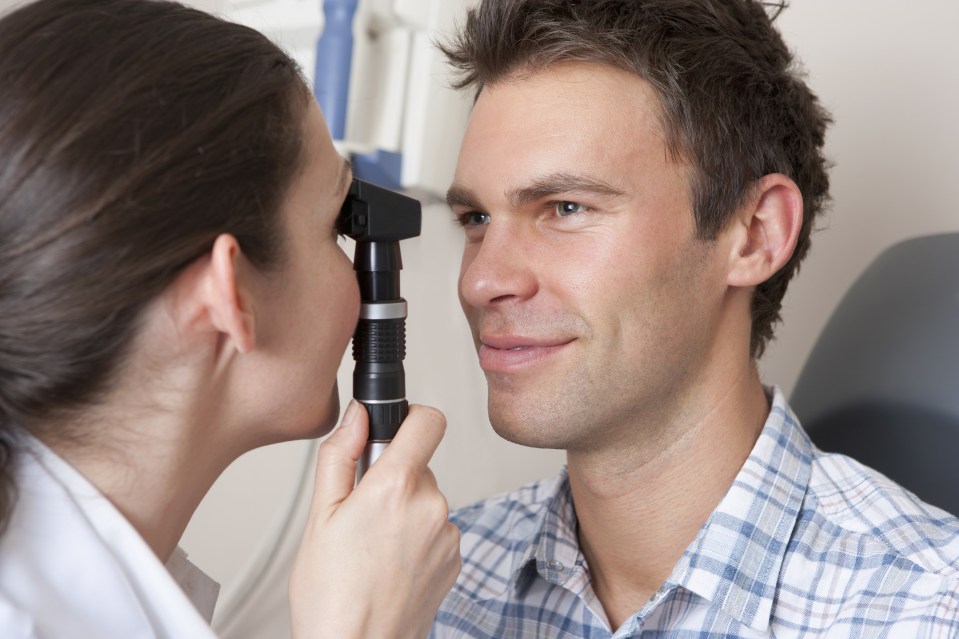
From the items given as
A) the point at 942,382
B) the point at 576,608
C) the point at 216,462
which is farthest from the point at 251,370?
the point at 942,382

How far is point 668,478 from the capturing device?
119 cm

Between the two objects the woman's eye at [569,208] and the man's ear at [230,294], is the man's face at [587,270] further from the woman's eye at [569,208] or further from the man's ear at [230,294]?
the man's ear at [230,294]

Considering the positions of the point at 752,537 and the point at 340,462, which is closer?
the point at 340,462

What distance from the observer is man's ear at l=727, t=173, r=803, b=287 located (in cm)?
121

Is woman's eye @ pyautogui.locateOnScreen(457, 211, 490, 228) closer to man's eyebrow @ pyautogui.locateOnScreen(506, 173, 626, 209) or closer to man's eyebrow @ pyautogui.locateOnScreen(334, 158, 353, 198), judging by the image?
man's eyebrow @ pyautogui.locateOnScreen(506, 173, 626, 209)

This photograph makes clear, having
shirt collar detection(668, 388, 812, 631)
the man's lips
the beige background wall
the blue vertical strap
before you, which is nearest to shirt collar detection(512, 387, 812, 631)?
shirt collar detection(668, 388, 812, 631)

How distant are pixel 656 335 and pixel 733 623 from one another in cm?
33

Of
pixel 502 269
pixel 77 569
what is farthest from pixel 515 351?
pixel 77 569

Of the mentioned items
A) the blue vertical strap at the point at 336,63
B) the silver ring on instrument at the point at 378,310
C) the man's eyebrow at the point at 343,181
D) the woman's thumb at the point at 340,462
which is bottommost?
the woman's thumb at the point at 340,462

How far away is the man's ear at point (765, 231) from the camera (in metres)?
1.21

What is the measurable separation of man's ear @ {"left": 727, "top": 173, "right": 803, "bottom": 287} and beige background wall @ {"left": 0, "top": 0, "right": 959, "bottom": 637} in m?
0.40

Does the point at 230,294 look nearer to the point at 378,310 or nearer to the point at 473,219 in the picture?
the point at 378,310

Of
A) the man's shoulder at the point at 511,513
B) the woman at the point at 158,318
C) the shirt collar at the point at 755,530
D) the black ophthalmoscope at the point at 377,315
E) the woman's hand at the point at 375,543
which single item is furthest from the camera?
the man's shoulder at the point at 511,513

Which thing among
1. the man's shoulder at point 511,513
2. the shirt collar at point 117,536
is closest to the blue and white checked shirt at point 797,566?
the man's shoulder at point 511,513
